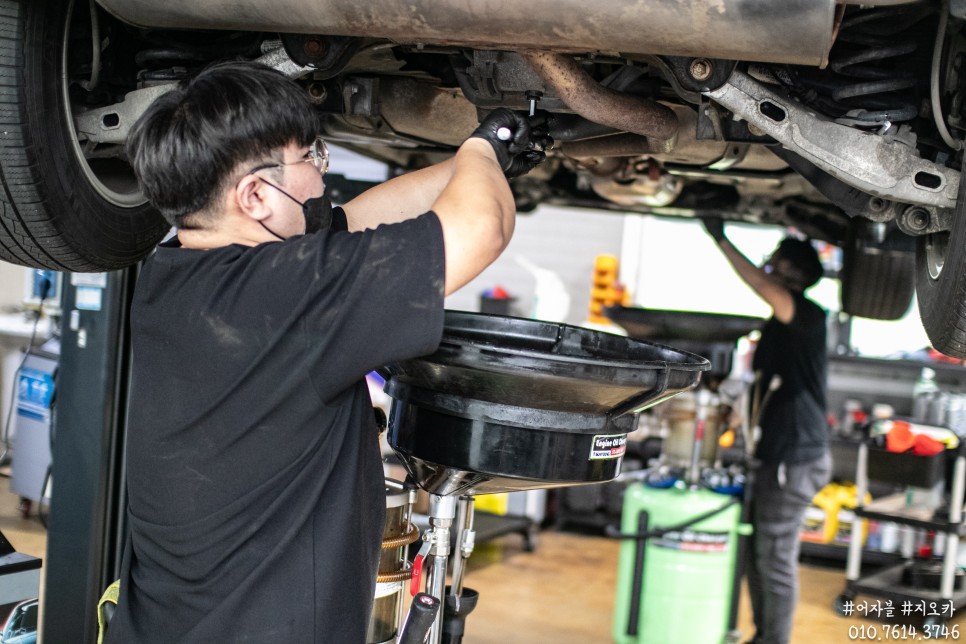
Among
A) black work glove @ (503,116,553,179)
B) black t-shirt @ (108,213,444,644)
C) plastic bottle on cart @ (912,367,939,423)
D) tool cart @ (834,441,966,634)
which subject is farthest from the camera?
plastic bottle on cart @ (912,367,939,423)

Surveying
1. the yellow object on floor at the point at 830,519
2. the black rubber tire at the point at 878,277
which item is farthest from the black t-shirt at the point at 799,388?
the yellow object on floor at the point at 830,519

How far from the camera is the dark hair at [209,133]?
4.28 feet

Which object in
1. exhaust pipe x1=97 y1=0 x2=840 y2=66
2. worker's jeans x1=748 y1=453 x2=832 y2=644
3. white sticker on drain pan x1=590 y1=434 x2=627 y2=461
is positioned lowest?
worker's jeans x1=748 y1=453 x2=832 y2=644

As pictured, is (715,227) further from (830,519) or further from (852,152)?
(830,519)

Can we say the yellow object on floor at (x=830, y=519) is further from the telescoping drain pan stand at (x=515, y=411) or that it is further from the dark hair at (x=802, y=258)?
the telescoping drain pan stand at (x=515, y=411)

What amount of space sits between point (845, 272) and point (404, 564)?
2.52 m

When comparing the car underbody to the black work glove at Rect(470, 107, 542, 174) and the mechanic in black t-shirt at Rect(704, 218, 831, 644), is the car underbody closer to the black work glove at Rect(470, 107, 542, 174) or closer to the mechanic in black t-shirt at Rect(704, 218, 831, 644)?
the black work glove at Rect(470, 107, 542, 174)

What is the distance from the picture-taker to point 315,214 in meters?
1.44

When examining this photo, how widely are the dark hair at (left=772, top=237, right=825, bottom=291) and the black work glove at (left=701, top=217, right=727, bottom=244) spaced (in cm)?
45

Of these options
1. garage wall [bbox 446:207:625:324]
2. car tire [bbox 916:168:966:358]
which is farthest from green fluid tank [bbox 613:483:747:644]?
garage wall [bbox 446:207:625:324]

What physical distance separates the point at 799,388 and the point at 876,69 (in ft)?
8.11

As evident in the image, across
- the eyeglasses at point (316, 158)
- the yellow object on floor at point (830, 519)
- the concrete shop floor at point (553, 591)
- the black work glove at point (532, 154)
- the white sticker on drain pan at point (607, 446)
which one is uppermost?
the black work glove at point (532, 154)

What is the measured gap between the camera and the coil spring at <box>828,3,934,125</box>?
5.74ft

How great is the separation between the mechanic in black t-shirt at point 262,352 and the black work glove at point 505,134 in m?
0.05
